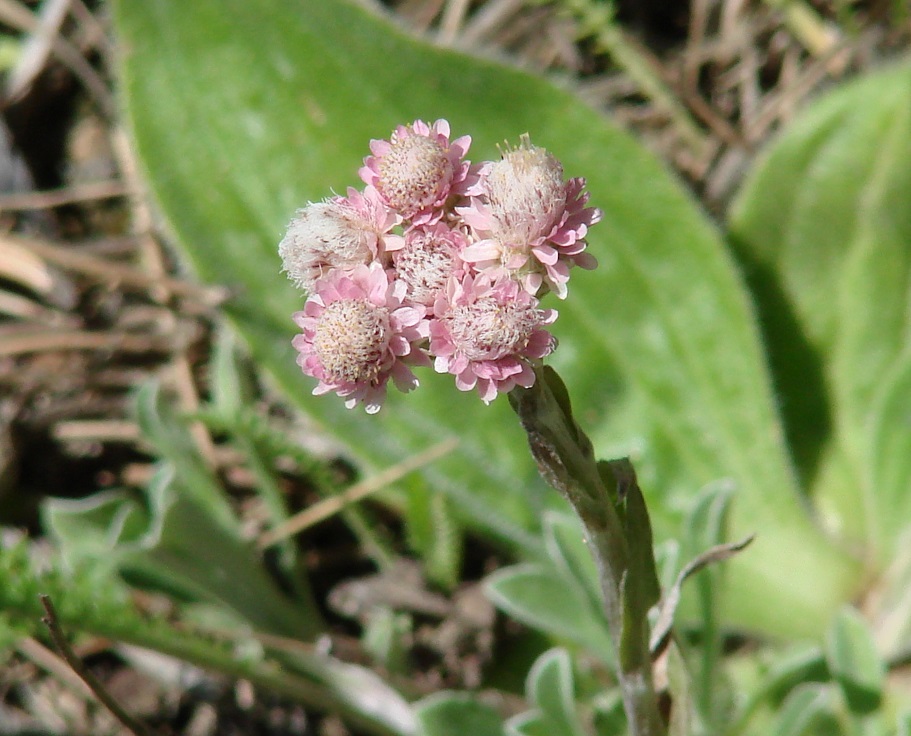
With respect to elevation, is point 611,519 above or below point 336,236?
below

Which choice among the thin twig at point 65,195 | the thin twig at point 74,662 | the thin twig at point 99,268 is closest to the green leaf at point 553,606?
the thin twig at point 74,662

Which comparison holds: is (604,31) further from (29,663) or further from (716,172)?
(29,663)

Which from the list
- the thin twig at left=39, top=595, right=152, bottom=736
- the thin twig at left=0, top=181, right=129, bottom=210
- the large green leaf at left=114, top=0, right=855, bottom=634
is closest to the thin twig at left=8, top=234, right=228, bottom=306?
the thin twig at left=0, top=181, right=129, bottom=210

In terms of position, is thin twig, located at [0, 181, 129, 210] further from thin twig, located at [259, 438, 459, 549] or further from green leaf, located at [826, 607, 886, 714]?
green leaf, located at [826, 607, 886, 714]

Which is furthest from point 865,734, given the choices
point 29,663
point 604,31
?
point 29,663

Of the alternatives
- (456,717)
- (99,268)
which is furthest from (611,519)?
(99,268)

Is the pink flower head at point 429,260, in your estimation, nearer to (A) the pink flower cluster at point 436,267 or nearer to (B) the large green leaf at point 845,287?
(A) the pink flower cluster at point 436,267

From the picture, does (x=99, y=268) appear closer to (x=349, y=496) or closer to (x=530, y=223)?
(x=349, y=496)
